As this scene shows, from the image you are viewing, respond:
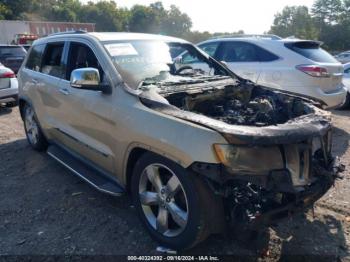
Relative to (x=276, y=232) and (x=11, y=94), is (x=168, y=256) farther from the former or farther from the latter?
(x=11, y=94)

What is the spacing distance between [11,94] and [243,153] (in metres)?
7.94

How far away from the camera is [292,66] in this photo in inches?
279

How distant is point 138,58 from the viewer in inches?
160

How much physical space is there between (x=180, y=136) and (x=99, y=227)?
142cm

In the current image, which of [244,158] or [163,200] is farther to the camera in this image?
[163,200]

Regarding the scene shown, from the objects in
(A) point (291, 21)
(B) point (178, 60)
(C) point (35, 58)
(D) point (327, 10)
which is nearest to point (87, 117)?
(B) point (178, 60)

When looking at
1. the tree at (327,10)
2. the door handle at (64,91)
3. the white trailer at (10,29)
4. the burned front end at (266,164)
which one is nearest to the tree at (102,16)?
the tree at (327,10)

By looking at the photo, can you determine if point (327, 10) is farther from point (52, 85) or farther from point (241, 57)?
point (52, 85)

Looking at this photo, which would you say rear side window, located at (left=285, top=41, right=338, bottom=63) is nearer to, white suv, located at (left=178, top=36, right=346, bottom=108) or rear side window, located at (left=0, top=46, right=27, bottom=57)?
white suv, located at (left=178, top=36, right=346, bottom=108)

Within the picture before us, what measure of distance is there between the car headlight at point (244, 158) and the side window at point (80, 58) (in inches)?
72.5

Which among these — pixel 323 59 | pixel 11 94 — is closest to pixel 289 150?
pixel 323 59

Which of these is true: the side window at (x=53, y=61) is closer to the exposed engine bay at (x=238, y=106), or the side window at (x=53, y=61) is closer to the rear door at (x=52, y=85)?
the rear door at (x=52, y=85)

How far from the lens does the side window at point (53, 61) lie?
4.90 meters

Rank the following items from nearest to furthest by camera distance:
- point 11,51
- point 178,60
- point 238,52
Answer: point 178,60 → point 238,52 → point 11,51
